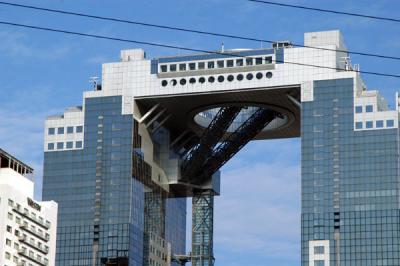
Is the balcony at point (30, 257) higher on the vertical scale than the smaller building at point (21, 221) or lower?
lower

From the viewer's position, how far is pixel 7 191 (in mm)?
184125

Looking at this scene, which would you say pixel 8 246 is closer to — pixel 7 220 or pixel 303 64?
pixel 7 220

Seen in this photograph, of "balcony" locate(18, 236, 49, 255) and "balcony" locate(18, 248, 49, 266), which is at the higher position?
"balcony" locate(18, 236, 49, 255)

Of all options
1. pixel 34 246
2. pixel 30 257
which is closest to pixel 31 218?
pixel 34 246

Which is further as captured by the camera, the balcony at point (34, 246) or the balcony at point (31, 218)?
the balcony at point (34, 246)

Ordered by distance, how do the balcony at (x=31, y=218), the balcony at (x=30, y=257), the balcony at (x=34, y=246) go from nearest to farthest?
the balcony at (x=31, y=218), the balcony at (x=30, y=257), the balcony at (x=34, y=246)

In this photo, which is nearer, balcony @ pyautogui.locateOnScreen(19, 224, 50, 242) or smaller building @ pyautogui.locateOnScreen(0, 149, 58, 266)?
smaller building @ pyautogui.locateOnScreen(0, 149, 58, 266)

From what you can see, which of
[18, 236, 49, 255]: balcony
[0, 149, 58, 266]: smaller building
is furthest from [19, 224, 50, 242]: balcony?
[18, 236, 49, 255]: balcony

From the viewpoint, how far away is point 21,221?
188 meters

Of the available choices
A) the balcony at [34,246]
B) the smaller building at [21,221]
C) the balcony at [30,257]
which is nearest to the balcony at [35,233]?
the smaller building at [21,221]

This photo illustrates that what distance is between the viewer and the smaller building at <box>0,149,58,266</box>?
183875 mm

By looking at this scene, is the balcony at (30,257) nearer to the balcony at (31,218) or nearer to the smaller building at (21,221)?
the smaller building at (21,221)

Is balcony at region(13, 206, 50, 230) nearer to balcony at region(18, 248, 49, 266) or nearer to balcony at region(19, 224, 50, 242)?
balcony at region(19, 224, 50, 242)

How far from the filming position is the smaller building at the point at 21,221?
7239 inches
